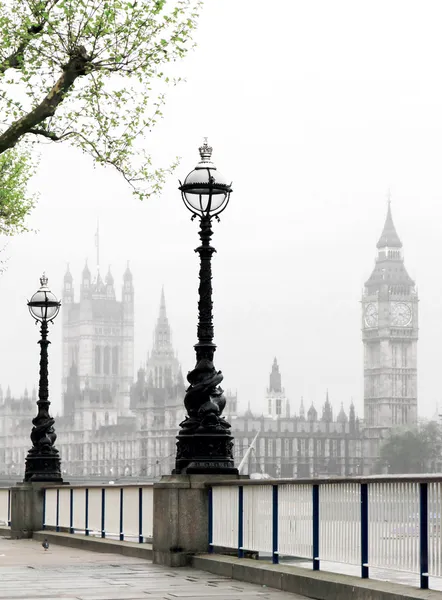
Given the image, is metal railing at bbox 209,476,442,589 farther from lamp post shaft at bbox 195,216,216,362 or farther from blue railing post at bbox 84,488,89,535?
blue railing post at bbox 84,488,89,535

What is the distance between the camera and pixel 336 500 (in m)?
10.8

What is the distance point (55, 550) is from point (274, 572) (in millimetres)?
6938

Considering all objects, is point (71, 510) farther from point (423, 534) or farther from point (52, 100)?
point (423, 534)

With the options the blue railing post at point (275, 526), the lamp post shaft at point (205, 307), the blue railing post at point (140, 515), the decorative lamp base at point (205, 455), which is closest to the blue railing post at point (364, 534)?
the blue railing post at point (275, 526)

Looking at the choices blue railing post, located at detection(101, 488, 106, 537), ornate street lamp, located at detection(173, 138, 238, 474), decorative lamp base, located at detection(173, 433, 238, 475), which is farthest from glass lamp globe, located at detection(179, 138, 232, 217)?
blue railing post, located at detection(101, 488, 106, 537)

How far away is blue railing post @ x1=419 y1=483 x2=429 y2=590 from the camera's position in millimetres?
9117

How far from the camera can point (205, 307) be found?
14398mm

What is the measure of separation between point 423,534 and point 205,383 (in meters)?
5.31

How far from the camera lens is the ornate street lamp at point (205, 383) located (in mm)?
14008

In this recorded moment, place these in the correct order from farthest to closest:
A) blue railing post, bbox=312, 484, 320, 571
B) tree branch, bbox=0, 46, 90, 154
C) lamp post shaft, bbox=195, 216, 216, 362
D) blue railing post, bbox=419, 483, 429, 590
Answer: tree branch, bbox=0, 46, 90, 154 → lamp post shaft, bbox=195, 216, 216, 362 → blue railing post, bbox=312, 484, 320, 571 → blue railing post, bbox=419, 483, 429, 590

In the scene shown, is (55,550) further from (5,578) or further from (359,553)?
(359,553)

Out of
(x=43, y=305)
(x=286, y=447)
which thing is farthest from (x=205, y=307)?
(x=286, y=447)

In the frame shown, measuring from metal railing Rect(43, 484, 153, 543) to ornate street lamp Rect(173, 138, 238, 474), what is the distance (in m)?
1.55

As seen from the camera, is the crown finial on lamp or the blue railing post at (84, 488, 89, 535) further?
the blue railing post at (84, 488, 89, 535)
